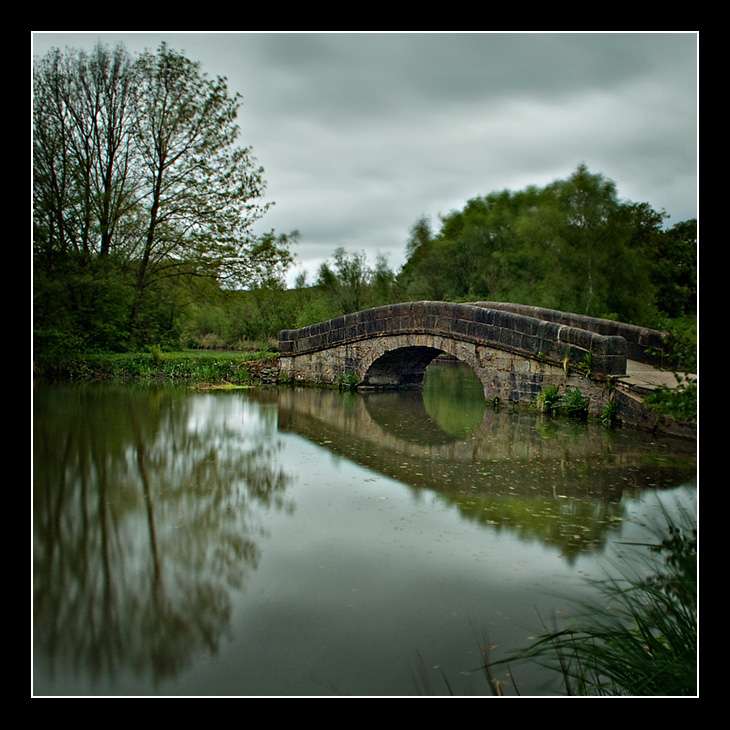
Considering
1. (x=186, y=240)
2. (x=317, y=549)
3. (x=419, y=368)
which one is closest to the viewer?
(x=317, y=549)

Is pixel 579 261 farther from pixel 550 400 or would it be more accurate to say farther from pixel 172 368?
pixel 550 400

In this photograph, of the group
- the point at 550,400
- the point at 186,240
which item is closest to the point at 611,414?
the point at 550,400

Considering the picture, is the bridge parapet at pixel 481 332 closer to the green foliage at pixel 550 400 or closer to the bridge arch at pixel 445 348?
the bridge arch at pixel 445 348

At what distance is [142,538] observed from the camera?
4.08 meters

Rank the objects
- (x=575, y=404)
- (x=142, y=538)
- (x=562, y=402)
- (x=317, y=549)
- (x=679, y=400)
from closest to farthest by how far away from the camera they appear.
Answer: (x=679, y=400) → (x=317, y=549) → (x=142, y=538) → (x=575, y=404) → (x=562, y=402)

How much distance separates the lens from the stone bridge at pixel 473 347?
9.72m

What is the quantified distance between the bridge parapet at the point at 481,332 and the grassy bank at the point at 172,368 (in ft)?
3.92

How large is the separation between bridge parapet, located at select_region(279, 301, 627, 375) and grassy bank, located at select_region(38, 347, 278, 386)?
119 cm

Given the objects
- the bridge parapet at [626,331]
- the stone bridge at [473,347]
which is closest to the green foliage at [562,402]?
the stone bridge at [473,347]

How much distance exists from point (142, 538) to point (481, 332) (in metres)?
7.89

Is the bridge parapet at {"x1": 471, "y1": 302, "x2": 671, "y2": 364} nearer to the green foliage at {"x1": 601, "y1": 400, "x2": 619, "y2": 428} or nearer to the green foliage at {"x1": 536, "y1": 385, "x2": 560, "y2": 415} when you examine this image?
the green foliage at {"x1": 536, "y1": 385, "x2": 560, "y2": 415}
